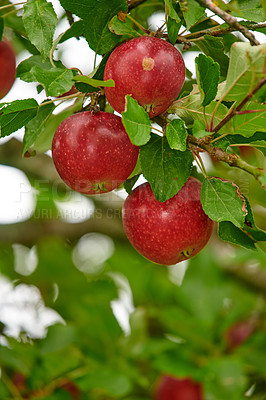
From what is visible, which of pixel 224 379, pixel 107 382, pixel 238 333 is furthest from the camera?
pixel 238 333

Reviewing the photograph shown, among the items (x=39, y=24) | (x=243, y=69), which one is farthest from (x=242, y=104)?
(x=39, y=24)

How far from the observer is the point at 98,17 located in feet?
3.28

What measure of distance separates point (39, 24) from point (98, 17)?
11cm

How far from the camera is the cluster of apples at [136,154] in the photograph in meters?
0.95

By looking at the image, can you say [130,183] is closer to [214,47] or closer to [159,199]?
[159,199]

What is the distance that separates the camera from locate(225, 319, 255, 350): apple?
2182 mm

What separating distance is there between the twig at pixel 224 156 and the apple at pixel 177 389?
1.33 meters

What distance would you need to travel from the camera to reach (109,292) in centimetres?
226

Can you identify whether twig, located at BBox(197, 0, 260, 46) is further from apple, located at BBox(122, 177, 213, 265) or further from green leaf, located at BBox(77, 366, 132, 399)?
green leaf, located at BBox(77, 366, 132, 399)

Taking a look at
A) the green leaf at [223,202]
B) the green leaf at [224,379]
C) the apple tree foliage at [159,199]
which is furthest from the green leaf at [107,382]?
the green leaf at [223,202]

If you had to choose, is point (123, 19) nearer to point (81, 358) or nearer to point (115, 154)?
point (115, 154)

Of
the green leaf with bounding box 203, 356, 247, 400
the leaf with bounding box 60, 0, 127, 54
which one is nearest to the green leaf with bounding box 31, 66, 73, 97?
the leaf with bounding box 60, 0, 127, 54

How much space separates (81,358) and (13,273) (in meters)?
0.72

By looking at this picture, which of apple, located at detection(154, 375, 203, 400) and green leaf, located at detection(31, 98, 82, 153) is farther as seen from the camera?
apple, located at detection(154, 375, 203, 400)
